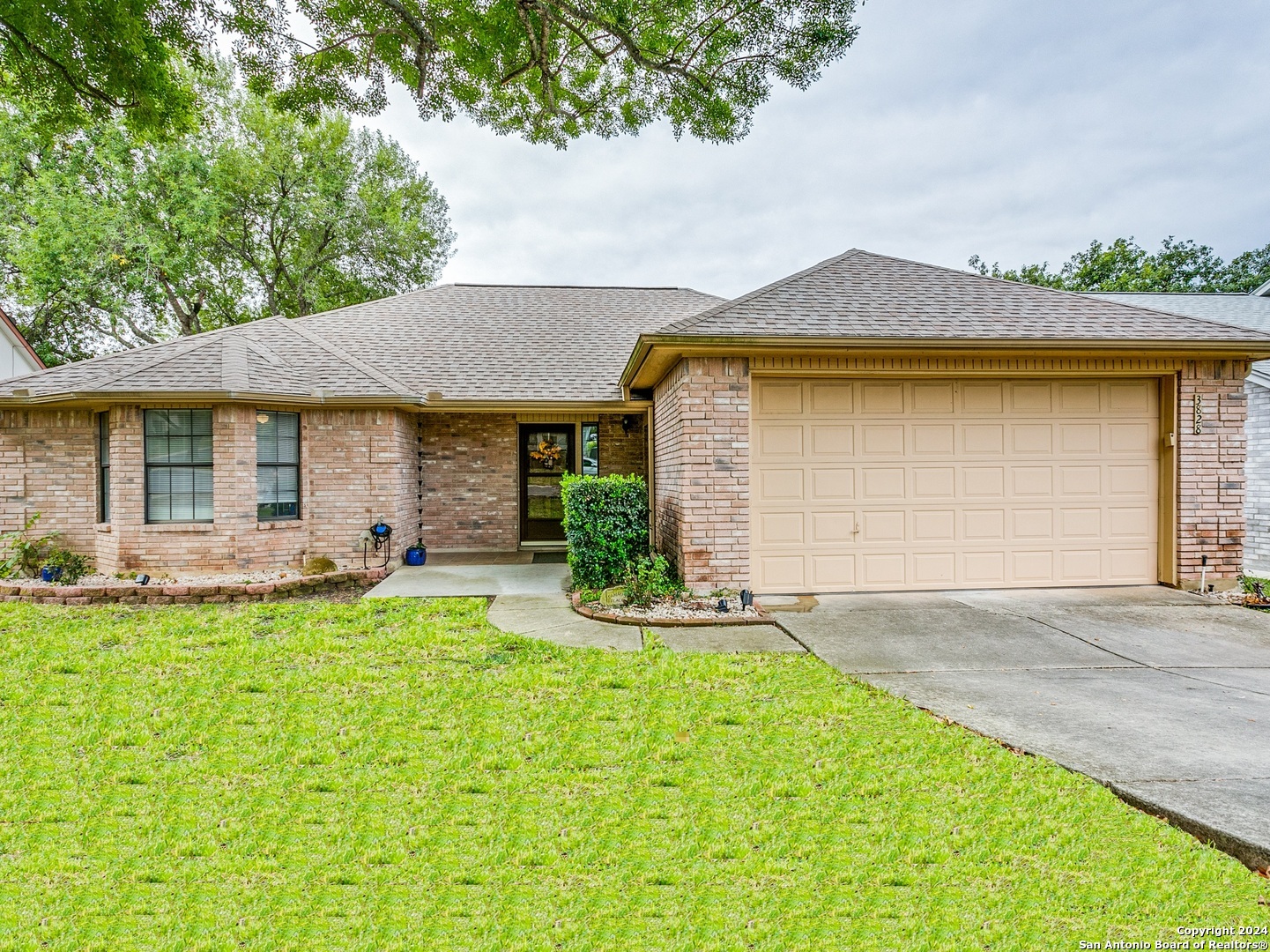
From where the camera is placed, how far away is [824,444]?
6.53 metres

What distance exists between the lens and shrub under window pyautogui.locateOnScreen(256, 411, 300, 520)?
8.12m

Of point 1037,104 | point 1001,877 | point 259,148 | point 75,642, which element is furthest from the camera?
point 259,148

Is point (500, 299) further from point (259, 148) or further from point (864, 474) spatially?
point (259, 148)

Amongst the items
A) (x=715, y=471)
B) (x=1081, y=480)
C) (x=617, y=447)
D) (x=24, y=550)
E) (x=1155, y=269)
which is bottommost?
(x=24, y=550)

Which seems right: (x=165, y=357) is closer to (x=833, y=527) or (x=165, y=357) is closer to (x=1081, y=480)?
(x=833, y=527)

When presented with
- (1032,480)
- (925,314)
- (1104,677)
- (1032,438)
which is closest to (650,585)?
(1104,677)

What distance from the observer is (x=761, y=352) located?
6.12m

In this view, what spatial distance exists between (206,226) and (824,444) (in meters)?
21.0

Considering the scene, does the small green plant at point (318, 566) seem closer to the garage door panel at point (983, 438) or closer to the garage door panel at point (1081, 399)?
the garage door panel at point (983, 438)

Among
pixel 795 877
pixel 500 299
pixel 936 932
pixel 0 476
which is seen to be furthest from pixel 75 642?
pixel 500 299

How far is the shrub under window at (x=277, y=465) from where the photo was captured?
320 inches

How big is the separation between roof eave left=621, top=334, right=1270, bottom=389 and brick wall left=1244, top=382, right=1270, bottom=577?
330 centimetres

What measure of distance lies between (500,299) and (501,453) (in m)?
4.85

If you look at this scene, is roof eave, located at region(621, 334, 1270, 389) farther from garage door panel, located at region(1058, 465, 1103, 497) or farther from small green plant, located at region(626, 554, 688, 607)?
small green plant, located at region(626, 554, 688, 607)
